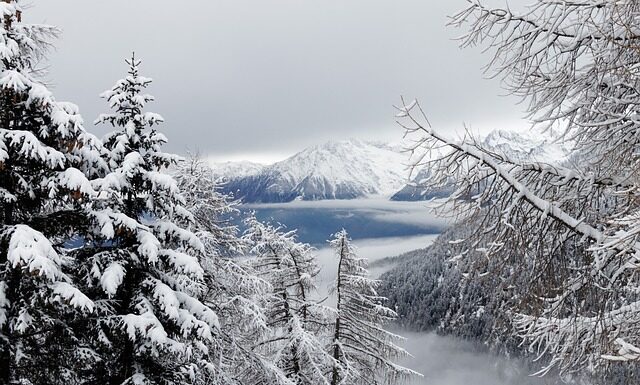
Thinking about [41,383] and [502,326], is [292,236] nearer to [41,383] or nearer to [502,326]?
[41,383]

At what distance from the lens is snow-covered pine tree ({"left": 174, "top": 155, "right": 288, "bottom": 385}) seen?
10734 millimetres

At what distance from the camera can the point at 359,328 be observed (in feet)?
51.8

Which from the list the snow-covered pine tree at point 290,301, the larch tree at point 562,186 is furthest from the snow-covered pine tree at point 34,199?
the snow-covered pine tree at point 290,301

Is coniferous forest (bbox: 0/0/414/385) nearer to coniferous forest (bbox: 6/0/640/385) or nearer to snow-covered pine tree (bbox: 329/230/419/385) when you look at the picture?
coniferous forest (bbox: 6/0/640/385)

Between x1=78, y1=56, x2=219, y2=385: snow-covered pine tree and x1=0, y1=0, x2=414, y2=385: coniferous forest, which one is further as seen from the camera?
x1=78, y1=56, x2=219, y2=385: snow-covered pine tree

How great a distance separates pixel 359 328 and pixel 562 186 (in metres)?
12.7

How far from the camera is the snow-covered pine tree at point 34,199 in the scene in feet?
18.8

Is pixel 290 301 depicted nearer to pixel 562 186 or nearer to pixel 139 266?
pixel 139 266

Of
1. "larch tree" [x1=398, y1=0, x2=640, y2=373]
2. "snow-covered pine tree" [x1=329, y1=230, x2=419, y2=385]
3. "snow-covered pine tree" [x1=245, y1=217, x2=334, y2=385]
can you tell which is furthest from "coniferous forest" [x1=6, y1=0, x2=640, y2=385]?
"snow-covered pine tree" [x1=329, y1=230, x2=419, y2=385]

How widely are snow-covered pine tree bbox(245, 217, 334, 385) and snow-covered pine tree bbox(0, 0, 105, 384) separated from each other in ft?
24.1

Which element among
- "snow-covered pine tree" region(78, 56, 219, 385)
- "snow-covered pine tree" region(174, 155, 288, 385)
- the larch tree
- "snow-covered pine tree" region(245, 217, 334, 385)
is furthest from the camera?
"snow-covered pine tree" region(245, 217, 334, 385)

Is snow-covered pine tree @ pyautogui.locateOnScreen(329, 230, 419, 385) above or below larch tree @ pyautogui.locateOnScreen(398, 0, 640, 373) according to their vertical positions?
below

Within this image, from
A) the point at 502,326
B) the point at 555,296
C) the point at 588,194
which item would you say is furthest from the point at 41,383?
the point at 588,194

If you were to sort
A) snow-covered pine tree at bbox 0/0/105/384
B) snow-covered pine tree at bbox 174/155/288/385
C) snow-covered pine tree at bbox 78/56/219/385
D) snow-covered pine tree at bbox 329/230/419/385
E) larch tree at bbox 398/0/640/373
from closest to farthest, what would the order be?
larch tree at bbox 398/0/640/373 → snow-covered pine tree at bbox 0/0/105/384 → snow-covered pine tree at bbox 78/56/219/385 → snow-covered pine tree at bbox 174/155/288/385 → snow-covered pine tree at bbox 329/230/419/385
